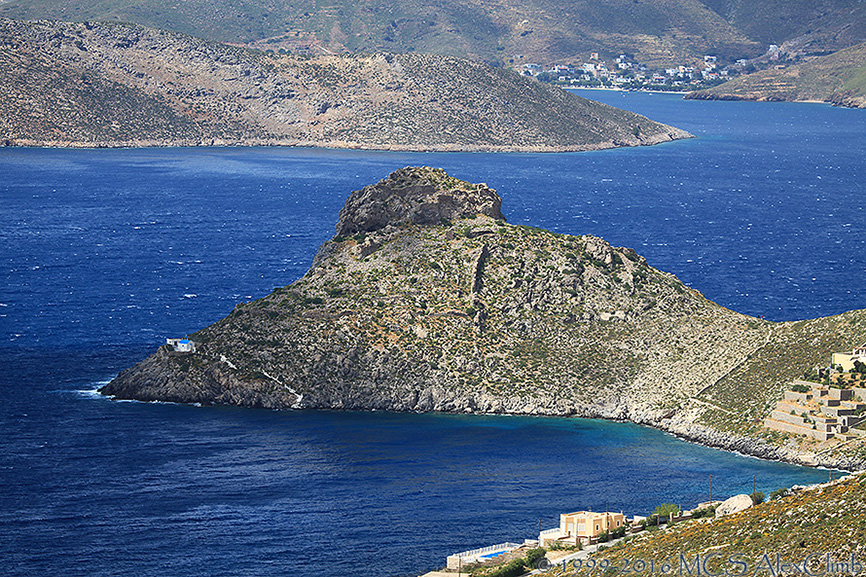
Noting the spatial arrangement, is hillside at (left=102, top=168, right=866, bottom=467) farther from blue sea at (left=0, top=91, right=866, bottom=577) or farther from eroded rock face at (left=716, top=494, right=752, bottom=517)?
eroded rock face at (left=716, top=494, right=752, bottom=517)

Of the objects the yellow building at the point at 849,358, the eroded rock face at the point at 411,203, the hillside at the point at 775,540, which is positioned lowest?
the hillside at the point at 775,540

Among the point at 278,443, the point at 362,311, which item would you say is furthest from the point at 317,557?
the point at 362,311

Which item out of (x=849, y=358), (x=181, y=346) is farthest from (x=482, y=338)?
(x=849, y=358)

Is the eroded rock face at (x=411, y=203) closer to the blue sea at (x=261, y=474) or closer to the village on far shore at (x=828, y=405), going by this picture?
the blue sea at (x=261, y=474)

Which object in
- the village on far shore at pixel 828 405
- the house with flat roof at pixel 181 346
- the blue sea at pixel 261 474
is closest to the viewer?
the blue sea at pixel 261 474

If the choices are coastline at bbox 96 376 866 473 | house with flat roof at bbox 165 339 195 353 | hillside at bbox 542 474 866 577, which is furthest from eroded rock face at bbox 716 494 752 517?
house with flat roof at bbox 165 339 195 353

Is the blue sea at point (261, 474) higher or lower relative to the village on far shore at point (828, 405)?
lower

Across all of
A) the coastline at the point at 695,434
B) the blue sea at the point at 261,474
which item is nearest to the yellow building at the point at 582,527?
the blue sea at the point at 261,474

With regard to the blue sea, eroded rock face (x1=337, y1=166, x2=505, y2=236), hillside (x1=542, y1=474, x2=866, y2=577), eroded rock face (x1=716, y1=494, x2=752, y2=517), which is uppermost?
eroded rock face (x1=337, y1=166, x2=505, y2=236)
